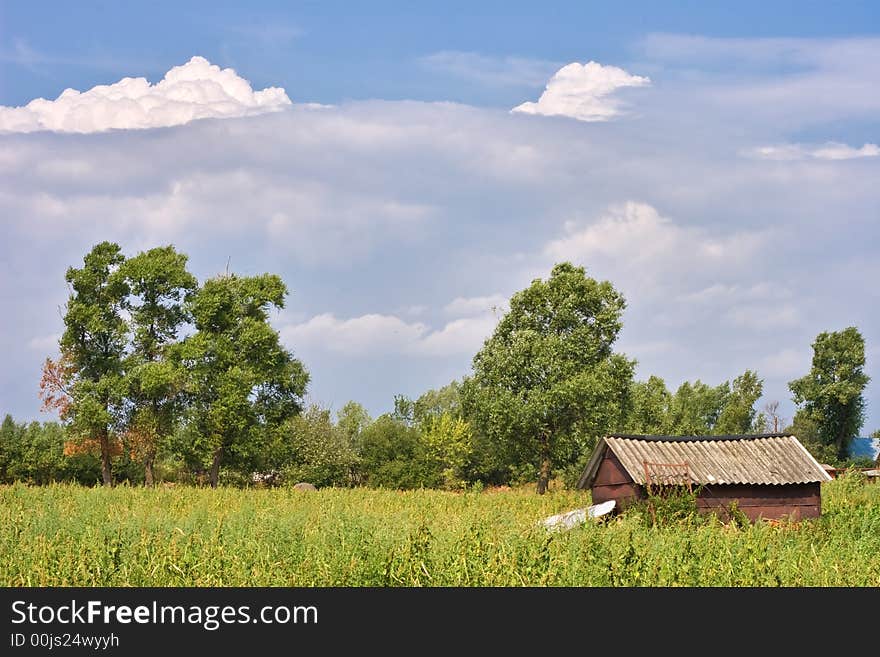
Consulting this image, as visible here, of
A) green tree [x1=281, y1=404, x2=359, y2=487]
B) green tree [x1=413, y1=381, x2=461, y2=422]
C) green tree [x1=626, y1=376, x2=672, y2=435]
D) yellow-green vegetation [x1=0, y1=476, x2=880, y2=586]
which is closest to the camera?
yellow-green vegetation [x1=0, y1=476, x2=880, y2=586]

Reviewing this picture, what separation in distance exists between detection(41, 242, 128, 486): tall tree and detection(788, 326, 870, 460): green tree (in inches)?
2287

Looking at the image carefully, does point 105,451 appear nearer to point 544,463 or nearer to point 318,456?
point 318,456

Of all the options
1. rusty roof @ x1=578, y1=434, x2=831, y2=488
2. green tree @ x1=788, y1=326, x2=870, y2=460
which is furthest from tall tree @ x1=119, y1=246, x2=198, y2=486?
green tree @ x1=788, y1=326, x2=870, y2=460

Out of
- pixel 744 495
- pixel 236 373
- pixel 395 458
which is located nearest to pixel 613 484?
pixel 744 495

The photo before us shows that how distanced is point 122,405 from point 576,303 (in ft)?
77.4

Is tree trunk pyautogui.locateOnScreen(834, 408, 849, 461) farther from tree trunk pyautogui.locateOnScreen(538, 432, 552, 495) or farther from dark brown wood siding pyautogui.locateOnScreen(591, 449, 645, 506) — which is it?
dark brown wood siding pyautogui.locateOnScreen(591, 449, 645, 506)

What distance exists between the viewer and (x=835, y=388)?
242 feet

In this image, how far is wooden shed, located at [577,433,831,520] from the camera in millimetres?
26094

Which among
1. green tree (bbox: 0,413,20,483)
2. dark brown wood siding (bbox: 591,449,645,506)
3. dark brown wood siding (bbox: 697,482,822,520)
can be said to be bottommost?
dark brown wood siding (bbox: 697,482,822,520)

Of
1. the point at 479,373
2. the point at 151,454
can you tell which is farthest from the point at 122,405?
the point at 479,373

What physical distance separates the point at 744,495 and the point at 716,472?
1.06 meters

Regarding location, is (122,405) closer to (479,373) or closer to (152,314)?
(152,314)

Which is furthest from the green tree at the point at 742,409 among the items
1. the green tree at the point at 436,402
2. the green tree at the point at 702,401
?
the green tree at the point at 436,402

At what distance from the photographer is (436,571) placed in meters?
12.9
